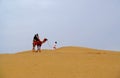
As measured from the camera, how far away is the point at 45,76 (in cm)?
1299

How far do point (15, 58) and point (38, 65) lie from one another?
2263mm

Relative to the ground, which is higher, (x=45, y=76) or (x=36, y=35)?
(x=36, y=35)

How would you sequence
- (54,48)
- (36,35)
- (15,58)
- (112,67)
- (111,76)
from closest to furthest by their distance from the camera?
(111,76), (112,67), (15,58), (36,35), (54,48)

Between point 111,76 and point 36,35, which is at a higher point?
point 36,35

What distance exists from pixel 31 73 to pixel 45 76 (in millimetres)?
697

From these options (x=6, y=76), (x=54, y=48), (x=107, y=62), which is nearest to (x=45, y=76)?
(x=6, y=76)

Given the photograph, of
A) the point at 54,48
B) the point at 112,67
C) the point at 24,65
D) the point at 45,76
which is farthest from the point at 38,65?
the point at 54,48

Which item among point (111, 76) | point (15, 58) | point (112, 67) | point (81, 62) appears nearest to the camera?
point (111, 76)

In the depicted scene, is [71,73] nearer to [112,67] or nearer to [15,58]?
[112,67]

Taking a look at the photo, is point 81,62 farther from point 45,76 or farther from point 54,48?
point 54,48

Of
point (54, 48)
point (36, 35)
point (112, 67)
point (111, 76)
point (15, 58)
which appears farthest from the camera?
point (54, 48)

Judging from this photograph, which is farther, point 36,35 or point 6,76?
point 36,35

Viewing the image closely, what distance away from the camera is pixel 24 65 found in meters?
14.6

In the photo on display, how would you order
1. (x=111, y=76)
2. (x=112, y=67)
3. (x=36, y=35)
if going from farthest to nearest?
(x=36, y=35) → (x=112, y=67) → (x=111, y=76)
